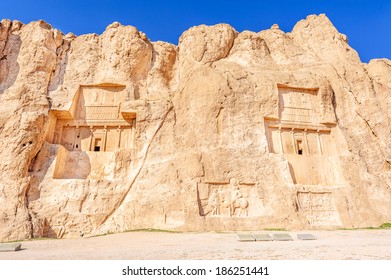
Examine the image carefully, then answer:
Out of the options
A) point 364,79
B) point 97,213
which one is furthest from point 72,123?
point 364,79

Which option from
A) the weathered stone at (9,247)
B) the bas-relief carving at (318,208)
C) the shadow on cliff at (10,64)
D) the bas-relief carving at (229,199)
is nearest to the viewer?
the weathered stone at (9,247)

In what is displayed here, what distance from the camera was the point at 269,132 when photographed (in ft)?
60.8

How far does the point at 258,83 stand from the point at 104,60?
1161cm

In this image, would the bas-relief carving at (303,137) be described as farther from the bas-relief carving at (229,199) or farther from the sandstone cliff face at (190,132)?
the bas-relief carving at (229,199)

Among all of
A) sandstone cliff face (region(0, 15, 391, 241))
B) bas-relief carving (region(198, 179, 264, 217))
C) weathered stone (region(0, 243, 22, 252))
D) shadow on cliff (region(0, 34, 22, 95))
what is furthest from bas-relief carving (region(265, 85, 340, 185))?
shadow on cliff (region(0, 34, 22, 95))

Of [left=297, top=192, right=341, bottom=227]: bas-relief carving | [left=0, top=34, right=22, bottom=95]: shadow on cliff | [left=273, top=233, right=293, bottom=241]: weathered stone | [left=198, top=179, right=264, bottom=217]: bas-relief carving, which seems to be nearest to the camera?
[left=273, top=233, right=293, bottom=241]: weathered stone

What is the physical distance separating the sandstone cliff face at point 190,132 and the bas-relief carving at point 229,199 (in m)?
0.06

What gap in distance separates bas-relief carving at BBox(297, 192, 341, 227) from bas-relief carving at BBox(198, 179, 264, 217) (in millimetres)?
2446

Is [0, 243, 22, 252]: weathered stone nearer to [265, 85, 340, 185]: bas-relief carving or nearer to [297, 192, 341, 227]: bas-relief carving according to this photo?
[297, 192, 341, 227]: bas-relief carving

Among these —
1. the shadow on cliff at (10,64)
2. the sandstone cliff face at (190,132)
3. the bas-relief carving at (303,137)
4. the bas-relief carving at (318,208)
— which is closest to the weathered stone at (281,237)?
the sandstone cliff face at (190,132)

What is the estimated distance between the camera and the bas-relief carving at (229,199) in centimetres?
1546

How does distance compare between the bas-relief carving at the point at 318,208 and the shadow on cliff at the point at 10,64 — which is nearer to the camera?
the bas-relief carving at the point at 318,208

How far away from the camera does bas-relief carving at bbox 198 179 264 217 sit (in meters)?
15.5

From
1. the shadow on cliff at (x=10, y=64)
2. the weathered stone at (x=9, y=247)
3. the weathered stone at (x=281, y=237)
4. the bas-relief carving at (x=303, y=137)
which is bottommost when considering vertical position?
the weathered stone at (x=9, y=247)
